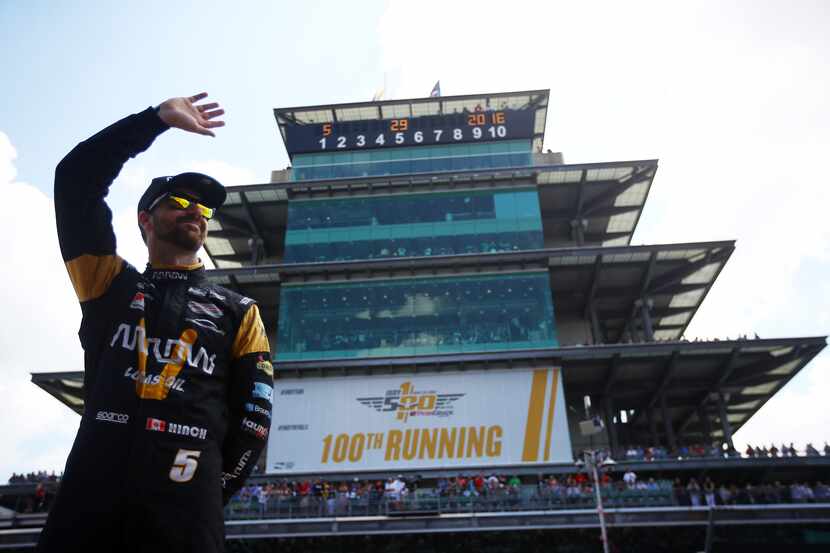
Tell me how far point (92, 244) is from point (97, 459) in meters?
1.29

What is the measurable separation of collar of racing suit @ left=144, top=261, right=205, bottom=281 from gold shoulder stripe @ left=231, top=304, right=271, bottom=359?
0.44 m

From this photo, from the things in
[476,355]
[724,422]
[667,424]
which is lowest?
[667,424]

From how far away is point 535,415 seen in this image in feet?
111

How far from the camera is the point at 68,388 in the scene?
124 ft

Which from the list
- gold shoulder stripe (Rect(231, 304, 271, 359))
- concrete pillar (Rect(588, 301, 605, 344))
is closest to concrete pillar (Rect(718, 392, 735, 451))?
concrete pillar (Rect(588, 301, 605, 344))

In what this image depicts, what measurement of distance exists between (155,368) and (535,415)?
3164cm

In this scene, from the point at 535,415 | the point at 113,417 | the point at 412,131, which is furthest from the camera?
the point at 412,131

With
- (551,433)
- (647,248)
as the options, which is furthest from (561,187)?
(551,433)

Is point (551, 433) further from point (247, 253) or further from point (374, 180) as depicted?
point (247, 253)

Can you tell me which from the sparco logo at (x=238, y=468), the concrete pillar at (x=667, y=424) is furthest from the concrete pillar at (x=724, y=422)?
the sparco logo at (x=238, y=468)

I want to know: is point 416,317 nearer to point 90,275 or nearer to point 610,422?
point 610,422

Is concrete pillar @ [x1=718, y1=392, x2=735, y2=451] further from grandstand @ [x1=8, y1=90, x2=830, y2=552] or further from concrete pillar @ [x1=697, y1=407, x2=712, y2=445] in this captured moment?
concrete pillar @ [x1=697, y1=407, x2=712, y2=445]

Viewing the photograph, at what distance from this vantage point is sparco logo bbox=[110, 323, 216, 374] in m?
3.77

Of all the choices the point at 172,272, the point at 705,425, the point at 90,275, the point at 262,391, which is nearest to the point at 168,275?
the point at 172,272
